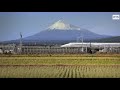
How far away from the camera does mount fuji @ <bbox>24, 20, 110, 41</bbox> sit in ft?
28.5

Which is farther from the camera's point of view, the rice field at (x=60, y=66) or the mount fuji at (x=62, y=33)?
the mount fuji at (x=62, y=33)

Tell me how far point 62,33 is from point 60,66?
633 millimetres

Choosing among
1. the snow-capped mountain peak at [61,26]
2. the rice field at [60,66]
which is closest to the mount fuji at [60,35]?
the snow-capped mountain peak at [61,26]

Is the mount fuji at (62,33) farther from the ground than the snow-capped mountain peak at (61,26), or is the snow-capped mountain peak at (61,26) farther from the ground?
the snow-capped mountain peak at (61,26)

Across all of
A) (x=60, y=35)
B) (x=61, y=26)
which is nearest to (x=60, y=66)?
(x=60, y=35)

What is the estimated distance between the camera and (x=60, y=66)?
8648 mm

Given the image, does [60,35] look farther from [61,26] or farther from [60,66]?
[60,66]

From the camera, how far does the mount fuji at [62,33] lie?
28.5 feet

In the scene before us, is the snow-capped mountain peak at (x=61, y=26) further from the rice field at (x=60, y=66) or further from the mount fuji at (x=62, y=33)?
the rice field at (x=60, y=66)

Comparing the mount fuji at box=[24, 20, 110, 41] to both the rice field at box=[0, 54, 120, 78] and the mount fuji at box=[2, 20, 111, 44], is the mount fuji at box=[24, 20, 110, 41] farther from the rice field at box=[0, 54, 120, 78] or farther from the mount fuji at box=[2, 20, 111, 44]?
the rice field at box=[0, 54, 120, 78]

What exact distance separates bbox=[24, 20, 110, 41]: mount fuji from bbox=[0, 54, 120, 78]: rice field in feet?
1.16

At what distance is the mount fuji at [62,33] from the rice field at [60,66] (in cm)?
35

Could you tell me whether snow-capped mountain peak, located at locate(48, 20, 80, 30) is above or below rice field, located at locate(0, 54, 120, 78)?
above

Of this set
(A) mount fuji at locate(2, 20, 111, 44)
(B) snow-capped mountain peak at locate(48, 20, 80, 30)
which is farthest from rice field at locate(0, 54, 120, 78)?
(B) snow-capped mountain peak at locate(48, 20, 80, 30)
